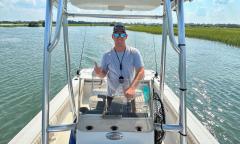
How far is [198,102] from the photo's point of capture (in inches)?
336

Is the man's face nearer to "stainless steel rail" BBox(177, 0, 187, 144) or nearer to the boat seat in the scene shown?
the boat seat

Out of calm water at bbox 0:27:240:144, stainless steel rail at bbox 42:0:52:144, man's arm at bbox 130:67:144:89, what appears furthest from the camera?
calm water at bbox 0:27:240:144

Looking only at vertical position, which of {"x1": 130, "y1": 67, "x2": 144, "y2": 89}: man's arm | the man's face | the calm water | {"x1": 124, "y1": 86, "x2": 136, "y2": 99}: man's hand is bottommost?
the calm water

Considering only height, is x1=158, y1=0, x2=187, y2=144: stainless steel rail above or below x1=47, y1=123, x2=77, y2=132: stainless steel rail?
above

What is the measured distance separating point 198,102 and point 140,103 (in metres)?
6.04

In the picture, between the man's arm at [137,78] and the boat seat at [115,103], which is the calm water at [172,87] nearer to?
the man's arm at [137,78]

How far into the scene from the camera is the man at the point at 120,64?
3.22 metres

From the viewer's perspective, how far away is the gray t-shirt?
10.7 ft

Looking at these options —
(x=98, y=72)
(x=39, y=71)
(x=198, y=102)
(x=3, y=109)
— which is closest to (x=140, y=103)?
(x=98, y=72)

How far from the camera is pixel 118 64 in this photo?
10.8ft

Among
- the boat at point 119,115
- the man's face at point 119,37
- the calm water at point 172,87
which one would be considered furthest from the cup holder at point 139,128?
the calm water at point 172,87

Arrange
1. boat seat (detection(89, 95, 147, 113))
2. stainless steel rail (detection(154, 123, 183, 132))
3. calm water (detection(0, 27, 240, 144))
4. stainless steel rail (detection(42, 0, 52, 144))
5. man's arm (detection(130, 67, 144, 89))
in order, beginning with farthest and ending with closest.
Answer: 1. calm water (detection(0, 27, 240, 144))
2. man's arm (detection(130, 67, 144, 89))
3. boat seat (detection(89, 95, 147, 113))
4. stainless steel rail (detection(154, 123, 183, 132))
5. stainless steel rail (detection(42, 0, 52, 144))

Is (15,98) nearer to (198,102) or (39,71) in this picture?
(39,71)

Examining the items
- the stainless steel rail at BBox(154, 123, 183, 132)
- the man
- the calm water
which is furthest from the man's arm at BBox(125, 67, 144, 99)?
the calm water
